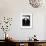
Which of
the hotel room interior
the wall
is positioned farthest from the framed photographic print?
the wall

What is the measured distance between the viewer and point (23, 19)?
4203 millimetres

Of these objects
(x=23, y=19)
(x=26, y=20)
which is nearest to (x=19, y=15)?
(x=23, y=19)

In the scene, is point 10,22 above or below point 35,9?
below

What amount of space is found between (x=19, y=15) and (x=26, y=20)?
0.29m

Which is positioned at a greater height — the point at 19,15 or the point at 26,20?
the point at 19,15

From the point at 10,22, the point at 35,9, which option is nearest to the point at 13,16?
the point at 10,22

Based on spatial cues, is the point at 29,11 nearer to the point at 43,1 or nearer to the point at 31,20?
the point at 31,20

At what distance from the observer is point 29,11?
4.19 metres

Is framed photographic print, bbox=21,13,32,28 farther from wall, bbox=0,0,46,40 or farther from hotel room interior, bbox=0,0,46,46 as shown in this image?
wall, bbox=0,0,46,40

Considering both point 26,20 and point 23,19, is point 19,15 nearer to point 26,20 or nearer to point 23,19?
point 23,19

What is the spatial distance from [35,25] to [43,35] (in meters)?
0.43

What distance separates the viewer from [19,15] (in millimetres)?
→ 4195

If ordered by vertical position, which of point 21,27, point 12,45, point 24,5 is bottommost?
point 12,45

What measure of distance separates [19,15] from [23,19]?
19cm
